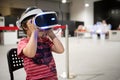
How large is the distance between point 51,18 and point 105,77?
182cm

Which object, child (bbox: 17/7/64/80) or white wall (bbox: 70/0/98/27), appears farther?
white wall (bbox: 70/0/98/27)

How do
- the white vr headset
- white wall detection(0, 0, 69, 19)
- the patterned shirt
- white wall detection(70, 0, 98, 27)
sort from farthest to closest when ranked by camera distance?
white wall detection(70, 0, 98, 27)
white wall detection(0, 0, 69, 19)
the patterned shirt
the white vr headset

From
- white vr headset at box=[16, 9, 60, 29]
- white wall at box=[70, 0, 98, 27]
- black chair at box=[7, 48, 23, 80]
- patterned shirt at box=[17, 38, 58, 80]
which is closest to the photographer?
white vr headset at box=[16, 9, 60, 29]

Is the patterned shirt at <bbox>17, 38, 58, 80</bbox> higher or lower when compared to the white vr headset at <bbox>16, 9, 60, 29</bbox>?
lower

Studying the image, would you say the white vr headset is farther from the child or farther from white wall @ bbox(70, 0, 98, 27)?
white wall @ bbox(70, 0, 98, 27)

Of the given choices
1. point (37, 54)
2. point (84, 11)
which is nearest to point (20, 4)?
point (84, 11)

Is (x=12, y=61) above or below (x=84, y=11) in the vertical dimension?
below

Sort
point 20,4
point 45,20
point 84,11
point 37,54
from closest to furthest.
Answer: point 45,20 → point 37,54 → point 20,4 → point 84,11

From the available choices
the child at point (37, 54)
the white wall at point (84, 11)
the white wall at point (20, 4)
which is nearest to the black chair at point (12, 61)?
the child at point (37, 54)

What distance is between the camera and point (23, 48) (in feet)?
3.10

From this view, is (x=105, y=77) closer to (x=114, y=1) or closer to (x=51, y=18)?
(x=51, y=18)

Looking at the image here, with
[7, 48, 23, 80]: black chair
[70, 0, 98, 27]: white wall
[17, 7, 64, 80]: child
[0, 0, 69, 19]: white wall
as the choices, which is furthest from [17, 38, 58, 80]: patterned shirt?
[70, 0, 98, 27]: white wall

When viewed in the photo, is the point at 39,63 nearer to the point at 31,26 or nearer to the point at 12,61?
the point at 31,26

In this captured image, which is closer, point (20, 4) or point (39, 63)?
point (39, 63)
